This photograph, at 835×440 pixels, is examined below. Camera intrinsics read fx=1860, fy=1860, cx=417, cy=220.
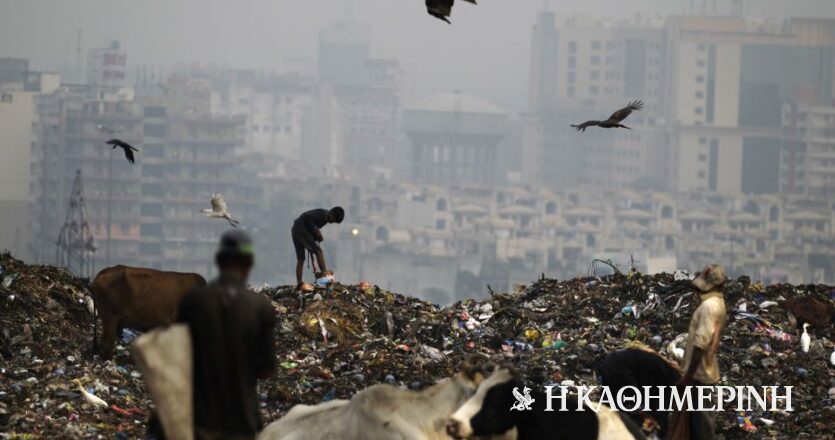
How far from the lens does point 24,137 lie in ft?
520

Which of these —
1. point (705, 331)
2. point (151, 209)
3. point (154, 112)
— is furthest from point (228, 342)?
point (154, 112)

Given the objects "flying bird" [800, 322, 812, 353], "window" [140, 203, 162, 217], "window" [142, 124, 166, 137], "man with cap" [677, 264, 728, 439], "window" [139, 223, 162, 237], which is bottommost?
"window" [139, 223, 162, 237]

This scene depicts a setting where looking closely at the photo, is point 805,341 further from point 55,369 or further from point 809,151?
point 809,151

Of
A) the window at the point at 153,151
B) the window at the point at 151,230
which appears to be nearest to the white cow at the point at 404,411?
the window at the point at 151,230

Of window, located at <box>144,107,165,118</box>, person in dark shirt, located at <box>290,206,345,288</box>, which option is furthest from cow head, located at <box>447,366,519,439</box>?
window, located at <box>144,107,165,118</box>

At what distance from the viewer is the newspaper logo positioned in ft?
22.8

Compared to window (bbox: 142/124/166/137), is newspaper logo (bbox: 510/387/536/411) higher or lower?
lower

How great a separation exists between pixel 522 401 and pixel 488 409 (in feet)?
0.91

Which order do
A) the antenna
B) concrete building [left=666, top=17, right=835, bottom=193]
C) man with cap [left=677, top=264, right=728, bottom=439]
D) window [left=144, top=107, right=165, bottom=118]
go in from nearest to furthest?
1. man with cap [left=677, top=264, right=728, bottom=439]
2. the antenna
3. window [left=144, top=107, right=165, bottom=118]
4. concrete building [left=666, top=17, right=835, bottom=193]

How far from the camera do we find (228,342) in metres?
5.60

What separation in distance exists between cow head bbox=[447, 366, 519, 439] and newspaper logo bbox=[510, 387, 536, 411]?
0.9 inches

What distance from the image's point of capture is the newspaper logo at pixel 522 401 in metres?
6.95

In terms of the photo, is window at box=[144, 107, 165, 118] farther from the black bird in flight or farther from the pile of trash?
the black bird in flight

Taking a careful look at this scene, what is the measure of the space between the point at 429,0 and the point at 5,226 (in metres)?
145
